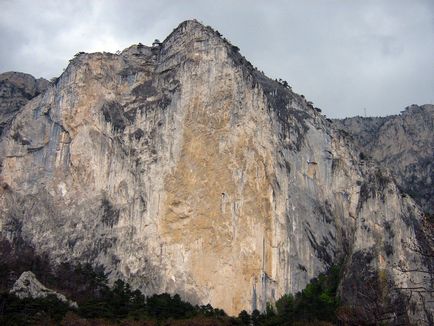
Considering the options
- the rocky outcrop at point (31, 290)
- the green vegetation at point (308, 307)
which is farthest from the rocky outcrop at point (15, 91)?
the green vegetation at point (308, 307)

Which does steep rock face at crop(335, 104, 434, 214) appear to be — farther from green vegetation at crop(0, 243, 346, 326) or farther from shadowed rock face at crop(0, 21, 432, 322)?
green vegetation at crop(0, 243, 346, 326)

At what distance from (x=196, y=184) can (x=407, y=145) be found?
43030 millimetres

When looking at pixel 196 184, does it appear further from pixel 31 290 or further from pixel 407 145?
pixel 407 145

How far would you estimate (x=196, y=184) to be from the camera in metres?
66.6

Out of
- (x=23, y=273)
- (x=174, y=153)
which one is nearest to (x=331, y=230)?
(x=174, y=153)

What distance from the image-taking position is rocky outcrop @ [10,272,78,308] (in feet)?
191

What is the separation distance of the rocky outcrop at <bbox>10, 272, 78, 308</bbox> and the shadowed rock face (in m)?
6.44

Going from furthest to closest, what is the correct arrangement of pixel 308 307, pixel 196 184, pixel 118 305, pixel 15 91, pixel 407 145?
1. pixel 407 145
2. pixel 15 91
3. pixel 196 184
4. pixel 308 307
5. pixel 118 305

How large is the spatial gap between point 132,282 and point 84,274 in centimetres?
427

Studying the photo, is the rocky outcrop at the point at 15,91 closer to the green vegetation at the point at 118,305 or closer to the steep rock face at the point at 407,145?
the green vegetation at the point at 118,305

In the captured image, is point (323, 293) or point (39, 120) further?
point (39, 120)

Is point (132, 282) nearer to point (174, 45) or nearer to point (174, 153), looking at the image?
point (174, 153)

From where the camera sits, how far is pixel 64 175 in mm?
71000

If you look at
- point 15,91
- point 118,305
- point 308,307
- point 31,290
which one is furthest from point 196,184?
point 15,91
